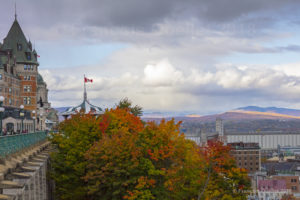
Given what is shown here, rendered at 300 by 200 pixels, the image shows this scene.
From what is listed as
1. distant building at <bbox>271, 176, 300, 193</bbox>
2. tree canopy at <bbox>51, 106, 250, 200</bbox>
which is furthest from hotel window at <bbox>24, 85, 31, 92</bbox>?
distant building at <bbox>271, 176, 300, 193</bbox>

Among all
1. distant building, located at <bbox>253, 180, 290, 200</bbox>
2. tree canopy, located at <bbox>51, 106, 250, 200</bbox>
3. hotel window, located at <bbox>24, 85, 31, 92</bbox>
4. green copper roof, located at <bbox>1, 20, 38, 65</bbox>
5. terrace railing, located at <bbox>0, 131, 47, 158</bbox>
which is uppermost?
green copper roof, located at <bbox>1, 20, 38, 65</bbox>

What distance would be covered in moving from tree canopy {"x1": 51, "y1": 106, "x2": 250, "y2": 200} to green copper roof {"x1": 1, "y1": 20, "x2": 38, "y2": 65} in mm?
59180

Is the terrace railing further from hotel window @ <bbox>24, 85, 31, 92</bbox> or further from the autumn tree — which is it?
hotel window @ <bbox>24, 85, 31, 92</bbox>

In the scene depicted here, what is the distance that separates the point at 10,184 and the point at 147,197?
18.4 m

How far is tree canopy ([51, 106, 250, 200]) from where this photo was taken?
38.7 metres

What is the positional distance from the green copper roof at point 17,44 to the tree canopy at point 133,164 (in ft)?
194

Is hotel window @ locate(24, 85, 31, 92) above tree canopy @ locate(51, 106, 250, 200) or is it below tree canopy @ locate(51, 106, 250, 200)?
above

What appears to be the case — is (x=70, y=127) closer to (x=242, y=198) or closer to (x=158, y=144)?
(x=158, y=144)

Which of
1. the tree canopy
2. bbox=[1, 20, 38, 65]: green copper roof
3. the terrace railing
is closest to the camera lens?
the terrace railing

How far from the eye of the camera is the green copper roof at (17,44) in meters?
109

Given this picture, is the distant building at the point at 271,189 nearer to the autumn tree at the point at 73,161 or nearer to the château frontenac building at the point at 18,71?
the château frontenac building at the point at 18,71

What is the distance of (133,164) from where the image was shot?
38375 mm

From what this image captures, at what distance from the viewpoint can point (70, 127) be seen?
5200 cm

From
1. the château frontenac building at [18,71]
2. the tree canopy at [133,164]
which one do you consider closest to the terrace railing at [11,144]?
the tree canopy at [133,164]
